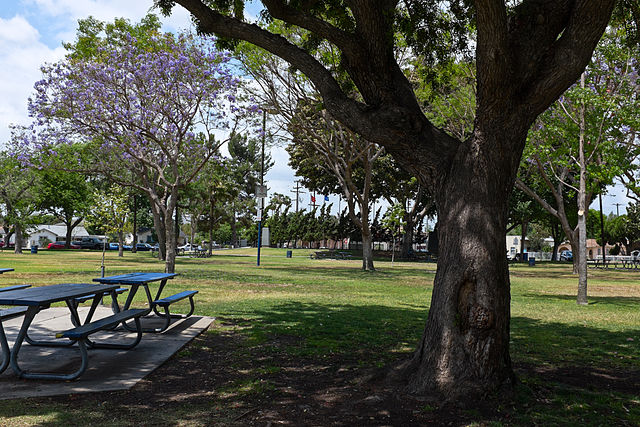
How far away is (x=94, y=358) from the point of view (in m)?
5.79

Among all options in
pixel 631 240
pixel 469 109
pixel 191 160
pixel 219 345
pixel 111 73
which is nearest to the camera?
pixel 219 345

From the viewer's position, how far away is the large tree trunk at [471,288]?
14.5 ft

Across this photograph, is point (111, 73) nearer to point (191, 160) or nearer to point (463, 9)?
point (191, 160)

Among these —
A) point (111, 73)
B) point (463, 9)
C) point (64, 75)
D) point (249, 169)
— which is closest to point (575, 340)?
point (463, 9)

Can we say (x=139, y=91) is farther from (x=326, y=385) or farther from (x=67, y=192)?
(x=67, y=192)

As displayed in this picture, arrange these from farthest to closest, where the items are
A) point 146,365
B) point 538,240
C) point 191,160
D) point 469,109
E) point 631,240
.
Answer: point 538,240 → point 631,240 → point 191,160 → point 469,109 → point 146,365

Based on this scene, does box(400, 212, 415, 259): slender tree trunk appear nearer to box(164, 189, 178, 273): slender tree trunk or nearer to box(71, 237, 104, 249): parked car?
box(164, 189, 178, 273): slender tree trunk

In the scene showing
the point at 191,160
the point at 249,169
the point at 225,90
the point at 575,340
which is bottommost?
the point at 575,340

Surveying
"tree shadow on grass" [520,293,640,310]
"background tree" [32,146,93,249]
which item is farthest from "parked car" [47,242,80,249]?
"tree shadow on grass" [520,293,640,310]

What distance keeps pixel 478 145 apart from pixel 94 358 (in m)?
4.83

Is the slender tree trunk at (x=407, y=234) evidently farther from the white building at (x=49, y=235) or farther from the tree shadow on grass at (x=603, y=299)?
the white building at (x=49, y=235)

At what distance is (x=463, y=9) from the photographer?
7.71 m

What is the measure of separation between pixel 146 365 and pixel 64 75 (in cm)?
1526

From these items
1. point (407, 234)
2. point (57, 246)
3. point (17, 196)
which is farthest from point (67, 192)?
point (407, 234)
